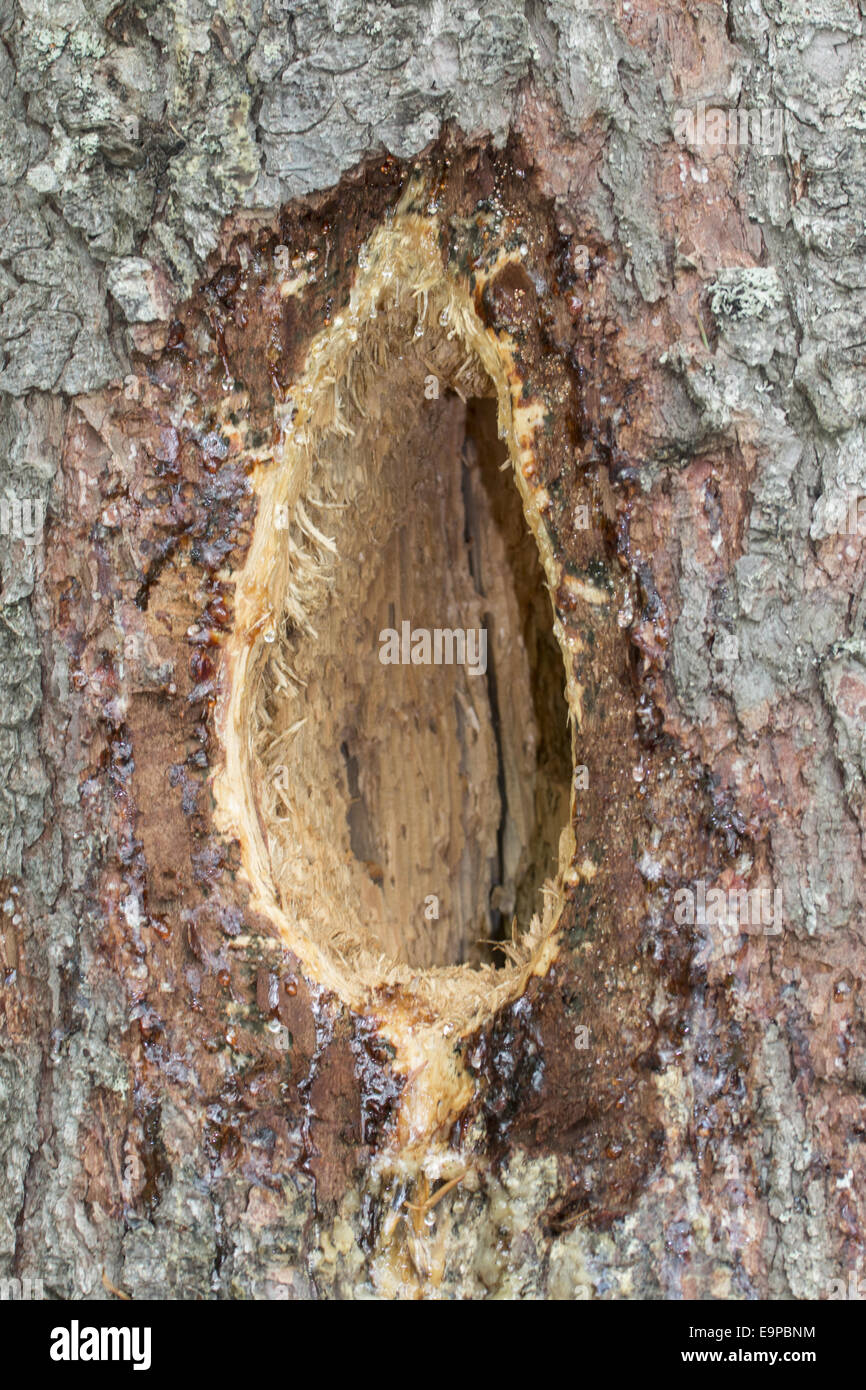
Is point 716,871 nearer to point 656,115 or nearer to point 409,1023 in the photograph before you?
point 409,1023

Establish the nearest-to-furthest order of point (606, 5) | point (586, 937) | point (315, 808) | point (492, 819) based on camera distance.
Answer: point (606, 5), point (586, 937), point (315, 808), point (492, 819)

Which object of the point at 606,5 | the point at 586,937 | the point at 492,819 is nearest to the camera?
the point at 606,5

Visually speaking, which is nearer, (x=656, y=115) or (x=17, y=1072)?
(x=656, y=115)

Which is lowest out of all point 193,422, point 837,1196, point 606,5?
point 837,1196

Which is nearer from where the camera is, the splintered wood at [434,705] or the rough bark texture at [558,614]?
the rough bark texture at [558,614]

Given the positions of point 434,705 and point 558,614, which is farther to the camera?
point 434,705

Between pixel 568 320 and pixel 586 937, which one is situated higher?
pixel 568 320

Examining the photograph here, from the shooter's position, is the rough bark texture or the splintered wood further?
the splintered wood

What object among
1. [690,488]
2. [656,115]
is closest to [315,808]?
[690,488]
